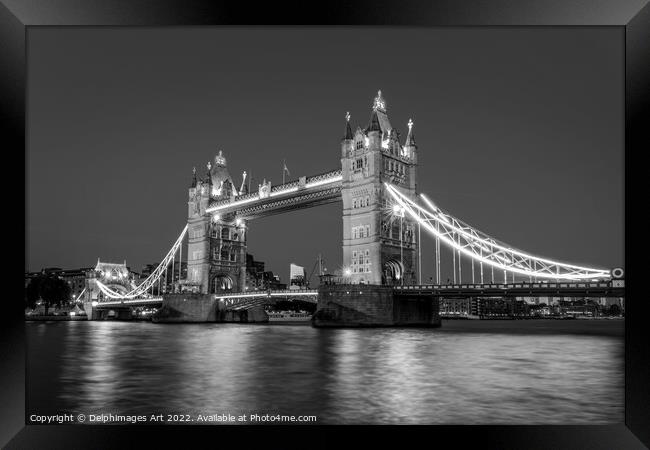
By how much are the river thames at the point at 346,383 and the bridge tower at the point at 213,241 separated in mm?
42606

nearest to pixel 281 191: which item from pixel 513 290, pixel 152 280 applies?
pixel 513 290

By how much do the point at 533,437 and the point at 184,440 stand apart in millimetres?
4847

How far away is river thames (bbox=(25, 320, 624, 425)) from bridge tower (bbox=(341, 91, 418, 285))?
2020 cm

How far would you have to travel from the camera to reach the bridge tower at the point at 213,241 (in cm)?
6900

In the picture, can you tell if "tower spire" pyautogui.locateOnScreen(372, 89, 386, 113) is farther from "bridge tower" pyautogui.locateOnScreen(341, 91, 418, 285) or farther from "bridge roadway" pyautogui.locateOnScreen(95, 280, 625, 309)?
"bridge roadway" pyautogui.locateOnScreen(95, 280, 625, 309)

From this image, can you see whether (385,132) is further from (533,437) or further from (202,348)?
(533,437)

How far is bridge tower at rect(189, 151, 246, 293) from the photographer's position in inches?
2717

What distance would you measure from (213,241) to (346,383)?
55.4 m

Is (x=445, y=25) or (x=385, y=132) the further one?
(x=385, y=132)

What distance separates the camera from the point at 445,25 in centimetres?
931

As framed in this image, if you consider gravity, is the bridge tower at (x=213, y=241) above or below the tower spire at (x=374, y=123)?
below
